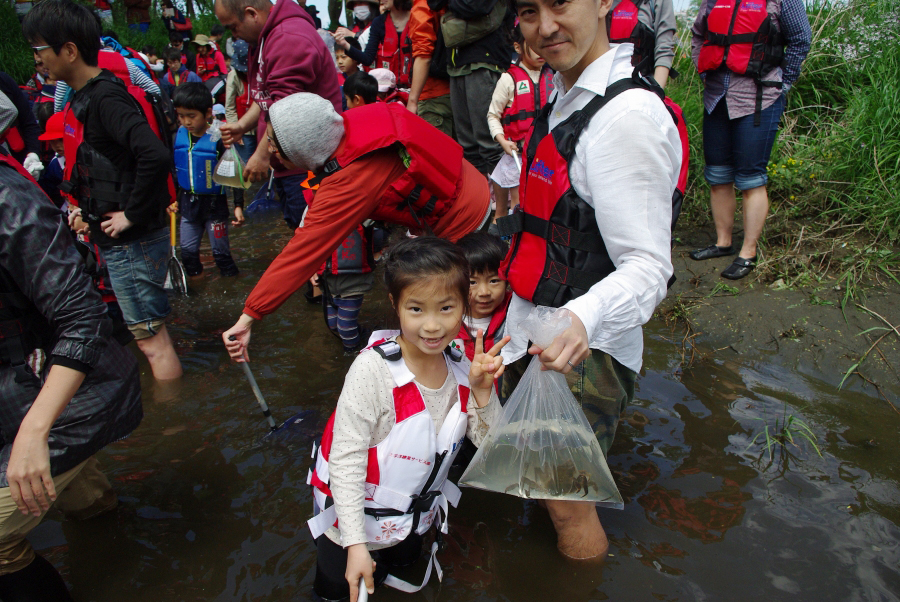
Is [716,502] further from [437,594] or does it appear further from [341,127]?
[341,127]

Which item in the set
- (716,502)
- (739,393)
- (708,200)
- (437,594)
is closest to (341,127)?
(437,594)

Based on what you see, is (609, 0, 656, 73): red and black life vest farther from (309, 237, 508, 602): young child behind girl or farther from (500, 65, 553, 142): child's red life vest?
(309, 237, 508, 602): young child behind girl

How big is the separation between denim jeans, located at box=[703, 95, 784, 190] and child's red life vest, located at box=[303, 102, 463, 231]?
2313 millimetres

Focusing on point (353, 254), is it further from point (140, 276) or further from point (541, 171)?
point (541, 171)

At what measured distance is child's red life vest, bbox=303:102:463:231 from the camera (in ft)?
9.33

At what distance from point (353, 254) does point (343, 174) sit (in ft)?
3.12

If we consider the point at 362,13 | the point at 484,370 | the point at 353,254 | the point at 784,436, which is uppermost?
the point at 362,13

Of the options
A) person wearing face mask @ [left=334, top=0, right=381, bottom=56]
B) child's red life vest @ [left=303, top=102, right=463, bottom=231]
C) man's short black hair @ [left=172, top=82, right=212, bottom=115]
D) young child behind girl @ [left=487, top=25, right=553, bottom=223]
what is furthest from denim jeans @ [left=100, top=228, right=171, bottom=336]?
person wearing face mask @ [left=334, top=0, right=381, bottom=56]

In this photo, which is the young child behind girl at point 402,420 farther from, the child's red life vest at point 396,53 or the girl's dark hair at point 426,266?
the child's red life vest at point 396,53

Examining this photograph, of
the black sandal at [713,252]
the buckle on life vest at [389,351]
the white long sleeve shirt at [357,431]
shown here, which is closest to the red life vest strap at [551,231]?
the buckle on life vest at [389,351]

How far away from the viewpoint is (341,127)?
2.88 m

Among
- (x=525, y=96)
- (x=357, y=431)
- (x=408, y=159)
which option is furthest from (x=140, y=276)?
(x=525, y=96)

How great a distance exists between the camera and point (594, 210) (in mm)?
1761

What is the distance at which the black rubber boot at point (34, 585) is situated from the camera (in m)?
2.08
